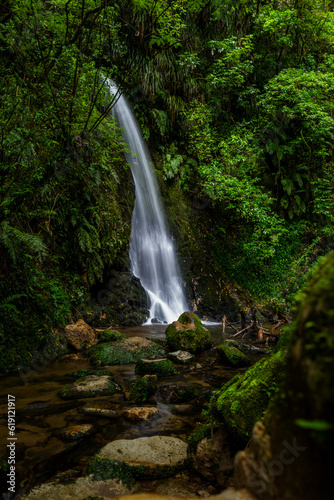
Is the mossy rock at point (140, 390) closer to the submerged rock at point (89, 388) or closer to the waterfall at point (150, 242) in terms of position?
the submerged rock at point (89, 388)

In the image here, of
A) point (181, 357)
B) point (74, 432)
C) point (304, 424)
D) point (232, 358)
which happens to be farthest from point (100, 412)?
point (304, 424)

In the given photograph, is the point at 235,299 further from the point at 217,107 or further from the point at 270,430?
the point at 270,430

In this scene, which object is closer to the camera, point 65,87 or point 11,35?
point 11,35

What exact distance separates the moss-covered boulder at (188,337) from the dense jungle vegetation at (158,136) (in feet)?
7.39

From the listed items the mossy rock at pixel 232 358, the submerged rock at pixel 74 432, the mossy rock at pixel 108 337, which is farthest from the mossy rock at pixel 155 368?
the submerged rock at pixel 74 432

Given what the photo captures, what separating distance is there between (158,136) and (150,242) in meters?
5.01

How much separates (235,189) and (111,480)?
9.64 m

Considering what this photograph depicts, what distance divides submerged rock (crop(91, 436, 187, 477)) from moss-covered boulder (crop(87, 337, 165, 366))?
2.72 metres

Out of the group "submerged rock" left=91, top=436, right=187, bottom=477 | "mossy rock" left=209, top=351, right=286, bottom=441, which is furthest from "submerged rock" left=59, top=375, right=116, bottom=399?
"mossy rock" left=209, top=351, right=286, bottom=441

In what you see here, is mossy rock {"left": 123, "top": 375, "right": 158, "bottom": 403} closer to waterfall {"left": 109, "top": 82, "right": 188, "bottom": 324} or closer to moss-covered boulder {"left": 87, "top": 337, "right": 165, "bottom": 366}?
moss-covered boulder {"left": 87, "top": 337, "right": 165, "bottom": 366}

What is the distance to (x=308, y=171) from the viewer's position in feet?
42.5

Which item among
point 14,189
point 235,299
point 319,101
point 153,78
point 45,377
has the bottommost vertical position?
point 235,299

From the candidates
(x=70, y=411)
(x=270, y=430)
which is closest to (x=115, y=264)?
(x=70, y=411)

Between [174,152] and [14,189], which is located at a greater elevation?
[174,152]
